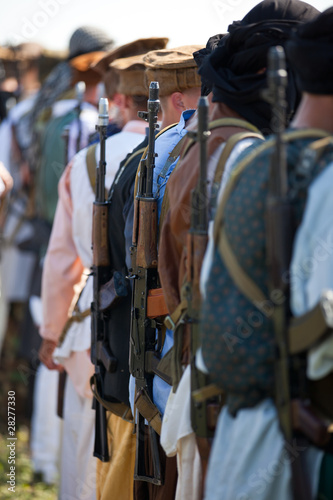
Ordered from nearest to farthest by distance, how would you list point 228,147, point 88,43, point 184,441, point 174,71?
point 228,147
point 184,441
point 174,71
point 88,43

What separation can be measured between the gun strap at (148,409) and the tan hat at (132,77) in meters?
1.65

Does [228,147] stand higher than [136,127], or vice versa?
[136,127]

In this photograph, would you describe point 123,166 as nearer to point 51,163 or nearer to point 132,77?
point 132,77

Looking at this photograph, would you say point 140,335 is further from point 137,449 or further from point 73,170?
point 73,170

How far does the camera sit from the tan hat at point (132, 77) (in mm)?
4348

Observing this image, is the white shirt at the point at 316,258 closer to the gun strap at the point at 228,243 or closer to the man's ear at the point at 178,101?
the gun strap at the point at 228,243

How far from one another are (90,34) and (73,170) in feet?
9.10

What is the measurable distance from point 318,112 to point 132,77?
2.30 meters

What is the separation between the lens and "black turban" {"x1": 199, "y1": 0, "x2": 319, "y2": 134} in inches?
108

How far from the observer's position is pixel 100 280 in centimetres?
393

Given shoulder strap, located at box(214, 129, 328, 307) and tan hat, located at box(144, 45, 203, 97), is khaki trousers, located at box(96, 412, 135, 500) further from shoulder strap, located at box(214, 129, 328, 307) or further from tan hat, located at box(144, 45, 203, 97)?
shoulder strap, located at box(214, 129, 328, 307)

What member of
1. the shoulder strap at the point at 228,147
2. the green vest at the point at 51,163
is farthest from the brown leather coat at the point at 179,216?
the green vest at the point at 51,163

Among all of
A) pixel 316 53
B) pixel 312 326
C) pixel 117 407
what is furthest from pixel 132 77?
pixel 312 326

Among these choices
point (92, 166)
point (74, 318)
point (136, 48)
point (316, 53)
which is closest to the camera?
point (316, 53)
